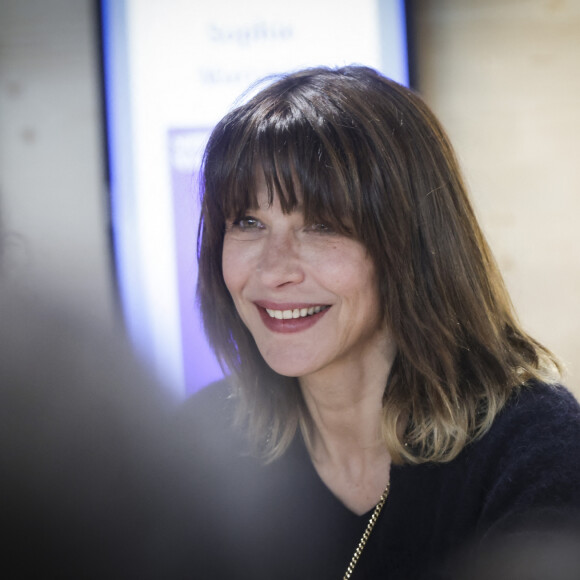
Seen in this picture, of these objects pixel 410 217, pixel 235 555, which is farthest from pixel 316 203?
pixel 235 555

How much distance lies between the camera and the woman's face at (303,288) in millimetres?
1130

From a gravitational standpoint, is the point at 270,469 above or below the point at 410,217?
below

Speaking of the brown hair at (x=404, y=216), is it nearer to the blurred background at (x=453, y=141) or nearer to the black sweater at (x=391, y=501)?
the black sweater at (x=391, y=501)

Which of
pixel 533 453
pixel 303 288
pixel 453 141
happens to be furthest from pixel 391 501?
pixel 453 141

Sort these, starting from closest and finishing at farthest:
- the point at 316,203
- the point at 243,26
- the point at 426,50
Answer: the point at 316,203 < the point at 243,26 < the point at 426,50

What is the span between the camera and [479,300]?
1.17 meters

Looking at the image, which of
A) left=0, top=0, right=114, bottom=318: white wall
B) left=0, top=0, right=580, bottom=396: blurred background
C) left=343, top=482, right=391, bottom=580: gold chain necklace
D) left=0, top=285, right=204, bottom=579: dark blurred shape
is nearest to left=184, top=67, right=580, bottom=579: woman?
left=343, top=482, right=391, bottom=580: gold chain necklace

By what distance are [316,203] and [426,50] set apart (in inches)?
54.6

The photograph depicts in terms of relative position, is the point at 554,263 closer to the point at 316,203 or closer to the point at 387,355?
the point at 387,355

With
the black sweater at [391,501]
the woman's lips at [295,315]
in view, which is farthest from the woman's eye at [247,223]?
the black sweater at [391,501]

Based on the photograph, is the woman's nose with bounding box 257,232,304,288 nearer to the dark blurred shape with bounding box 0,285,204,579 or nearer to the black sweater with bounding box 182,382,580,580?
the black sweater with bounding box 182,382,580,580

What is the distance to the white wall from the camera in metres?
2.28

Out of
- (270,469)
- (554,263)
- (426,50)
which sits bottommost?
(270,469)

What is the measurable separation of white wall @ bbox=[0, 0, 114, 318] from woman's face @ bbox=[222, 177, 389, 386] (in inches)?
47.4
